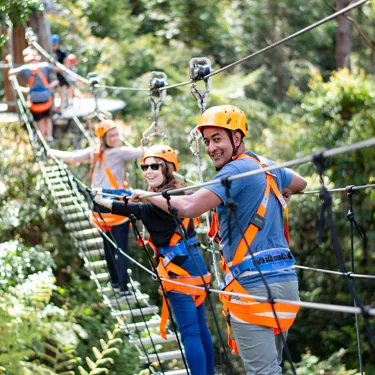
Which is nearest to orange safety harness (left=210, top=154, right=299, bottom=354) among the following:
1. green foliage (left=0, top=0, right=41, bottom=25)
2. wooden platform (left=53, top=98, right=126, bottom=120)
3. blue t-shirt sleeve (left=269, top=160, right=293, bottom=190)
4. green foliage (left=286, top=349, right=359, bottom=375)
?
blue t-shirt sleeve (left=269, top=160, right=293, bottom=190)

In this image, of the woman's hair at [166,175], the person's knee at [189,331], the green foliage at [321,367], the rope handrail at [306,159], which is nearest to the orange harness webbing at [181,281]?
the person's knee at [189,331]

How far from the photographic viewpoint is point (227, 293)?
328 cm

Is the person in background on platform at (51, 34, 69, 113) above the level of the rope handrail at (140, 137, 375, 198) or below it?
above

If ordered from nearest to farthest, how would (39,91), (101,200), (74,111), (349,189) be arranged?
1. (349,189)
2. (101,200)
3. (39,91)
4. (74,111)

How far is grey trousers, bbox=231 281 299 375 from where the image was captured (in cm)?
329

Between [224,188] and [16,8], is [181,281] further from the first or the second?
[16,8]

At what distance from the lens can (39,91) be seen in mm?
9031

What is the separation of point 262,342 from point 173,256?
1.25m

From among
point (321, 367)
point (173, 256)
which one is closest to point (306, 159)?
point (173, 256)

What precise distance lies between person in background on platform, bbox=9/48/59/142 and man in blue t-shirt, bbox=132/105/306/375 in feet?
19.1

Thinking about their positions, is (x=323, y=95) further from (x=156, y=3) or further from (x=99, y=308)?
(x=156, y=3)

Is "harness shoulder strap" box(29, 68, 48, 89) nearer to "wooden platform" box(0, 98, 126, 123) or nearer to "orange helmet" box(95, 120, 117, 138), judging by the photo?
"wooden platform" box(0, 98, 126, 123)

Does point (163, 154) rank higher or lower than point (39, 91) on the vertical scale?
lower

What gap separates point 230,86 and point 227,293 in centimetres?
1178
